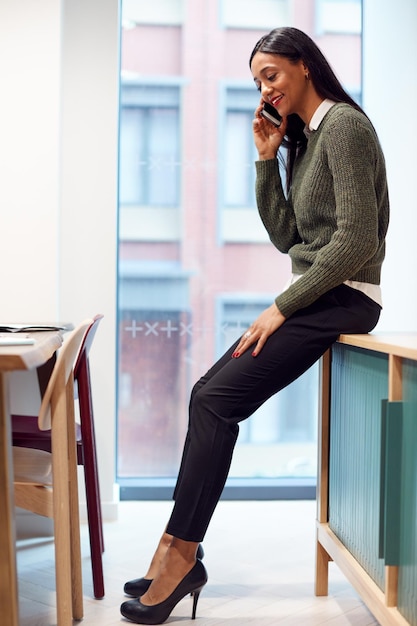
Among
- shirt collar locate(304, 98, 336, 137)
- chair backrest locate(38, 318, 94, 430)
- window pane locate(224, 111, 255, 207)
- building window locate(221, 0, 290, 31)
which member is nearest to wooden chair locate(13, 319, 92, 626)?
chair backrest locate(38, 318, 94, 430)

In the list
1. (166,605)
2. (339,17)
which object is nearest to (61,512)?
(166,605)

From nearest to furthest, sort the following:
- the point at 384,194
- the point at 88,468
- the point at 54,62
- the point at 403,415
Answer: the point at 403,415 < the point at 384,194 < the point at 88,468 < the point at 54,62

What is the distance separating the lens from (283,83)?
2.21 m

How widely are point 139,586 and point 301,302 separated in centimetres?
91

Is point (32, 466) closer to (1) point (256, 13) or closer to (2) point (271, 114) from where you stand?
(2) point (271, 114)

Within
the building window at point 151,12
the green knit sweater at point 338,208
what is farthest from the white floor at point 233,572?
the building window at point 151,12

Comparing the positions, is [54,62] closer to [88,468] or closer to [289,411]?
[88,468]

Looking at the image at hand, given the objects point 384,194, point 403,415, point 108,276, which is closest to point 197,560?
point 403,415

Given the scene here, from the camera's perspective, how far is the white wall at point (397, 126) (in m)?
3.55

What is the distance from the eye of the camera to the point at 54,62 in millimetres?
3035

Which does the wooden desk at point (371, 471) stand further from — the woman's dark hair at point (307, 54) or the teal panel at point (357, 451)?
the woman's dark hair at point (307, 54)

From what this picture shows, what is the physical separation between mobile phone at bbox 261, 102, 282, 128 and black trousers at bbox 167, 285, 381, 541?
22.2 inches

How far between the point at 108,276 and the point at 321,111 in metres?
1.41

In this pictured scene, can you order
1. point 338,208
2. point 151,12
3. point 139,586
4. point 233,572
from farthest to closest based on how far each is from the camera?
point 151,12 < point 233,572 < point 139,586 < point 338,208
